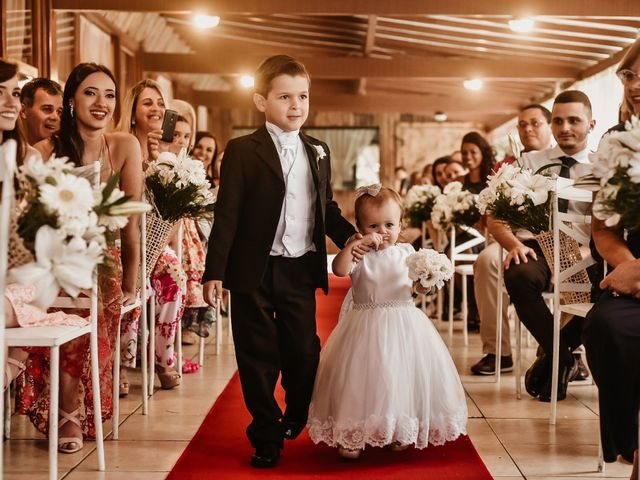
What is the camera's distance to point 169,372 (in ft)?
16.4

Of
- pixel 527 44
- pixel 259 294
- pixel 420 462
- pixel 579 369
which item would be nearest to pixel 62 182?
pixel 259 294

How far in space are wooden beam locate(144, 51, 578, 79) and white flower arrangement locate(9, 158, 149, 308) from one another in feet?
32.7

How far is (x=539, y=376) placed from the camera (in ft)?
15.7

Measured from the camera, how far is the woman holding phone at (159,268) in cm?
492

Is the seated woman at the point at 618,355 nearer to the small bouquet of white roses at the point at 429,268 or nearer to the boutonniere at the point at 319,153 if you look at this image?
the small bouquet of white roses at the point at 429,268

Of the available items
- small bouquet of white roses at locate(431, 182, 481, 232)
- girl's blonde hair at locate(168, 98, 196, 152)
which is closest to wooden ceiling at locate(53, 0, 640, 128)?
small bouquet of white roses at locate(431, 182, 481, 232)

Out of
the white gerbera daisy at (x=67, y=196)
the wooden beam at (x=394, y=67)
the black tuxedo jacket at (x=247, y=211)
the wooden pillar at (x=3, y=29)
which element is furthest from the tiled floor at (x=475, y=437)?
the wooden beam at (x=394, y=67)

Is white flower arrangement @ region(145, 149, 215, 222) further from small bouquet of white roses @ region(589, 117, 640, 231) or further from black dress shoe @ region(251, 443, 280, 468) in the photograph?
small bouquet of white roses @ region(589, 117, 640, 231)

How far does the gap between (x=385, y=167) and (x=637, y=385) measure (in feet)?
59.9

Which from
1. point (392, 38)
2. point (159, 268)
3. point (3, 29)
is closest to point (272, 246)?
point (159, 268)

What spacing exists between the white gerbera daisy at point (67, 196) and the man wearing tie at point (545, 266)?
263cm

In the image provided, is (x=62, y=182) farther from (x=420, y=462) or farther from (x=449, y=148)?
(x=449, y=148)

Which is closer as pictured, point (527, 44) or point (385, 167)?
point (527, 44)

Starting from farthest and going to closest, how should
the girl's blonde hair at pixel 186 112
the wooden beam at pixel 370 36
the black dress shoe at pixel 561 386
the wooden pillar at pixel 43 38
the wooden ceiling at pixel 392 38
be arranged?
the wooden beam at pixel 370 36, the wooden ceiling at pixel 392 38, the wooden pillar at pixel 43 38, the girl's blonde hair at pixel 186 112, the black dress shoe at pixel 561 386
